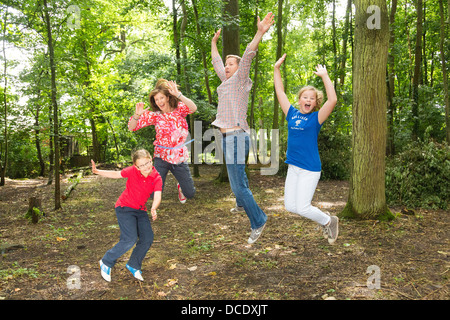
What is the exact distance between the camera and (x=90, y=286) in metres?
3.81

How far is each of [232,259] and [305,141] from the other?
5.76 ft

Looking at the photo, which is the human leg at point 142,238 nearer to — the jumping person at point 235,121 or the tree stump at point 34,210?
the jumping person at point 235,121

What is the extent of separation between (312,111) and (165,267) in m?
2.57

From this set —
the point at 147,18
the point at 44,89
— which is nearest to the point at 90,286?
the point at 44,89

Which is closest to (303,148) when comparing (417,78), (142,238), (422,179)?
(142,238)

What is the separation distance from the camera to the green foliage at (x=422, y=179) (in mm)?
7062

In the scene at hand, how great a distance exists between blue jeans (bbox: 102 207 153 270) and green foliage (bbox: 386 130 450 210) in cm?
550

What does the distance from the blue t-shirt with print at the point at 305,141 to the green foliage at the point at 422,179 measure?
165 inches

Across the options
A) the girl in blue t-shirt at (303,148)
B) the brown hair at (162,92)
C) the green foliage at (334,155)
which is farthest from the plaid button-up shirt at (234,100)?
the green foliage at (334,155)

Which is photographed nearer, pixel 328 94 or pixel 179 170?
pixel 328 94

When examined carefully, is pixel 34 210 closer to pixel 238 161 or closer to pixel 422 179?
pixel 238 161

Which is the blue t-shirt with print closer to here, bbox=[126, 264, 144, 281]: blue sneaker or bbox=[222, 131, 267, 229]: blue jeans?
bbox=[222, 131, 267, 229]: blue jeans

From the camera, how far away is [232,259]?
4473 mm

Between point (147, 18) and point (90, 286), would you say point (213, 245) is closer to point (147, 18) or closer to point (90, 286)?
point (90, 286)
